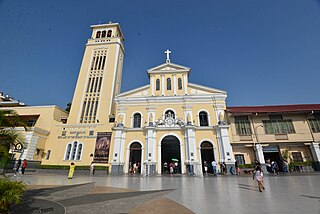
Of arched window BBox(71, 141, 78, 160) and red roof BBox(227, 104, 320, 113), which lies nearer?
red roof BBox(227, 104, 320, 113)

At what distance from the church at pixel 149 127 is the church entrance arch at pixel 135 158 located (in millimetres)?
58

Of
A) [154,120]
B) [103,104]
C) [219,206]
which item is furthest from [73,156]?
[219,206]

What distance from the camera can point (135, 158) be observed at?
2180 centimetres

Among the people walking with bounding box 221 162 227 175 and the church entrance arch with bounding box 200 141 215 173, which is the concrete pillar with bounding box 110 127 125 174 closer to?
the church entrance arch with bounding box 200 141 215 173

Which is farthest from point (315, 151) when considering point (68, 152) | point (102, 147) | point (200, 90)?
point (68, 152)

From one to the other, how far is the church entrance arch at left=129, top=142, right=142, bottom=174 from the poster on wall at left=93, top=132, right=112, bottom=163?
2.95m

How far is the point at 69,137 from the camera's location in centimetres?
2209

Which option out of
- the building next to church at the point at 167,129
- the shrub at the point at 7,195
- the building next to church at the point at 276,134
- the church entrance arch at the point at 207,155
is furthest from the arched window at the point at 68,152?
the building next to church at the point at 276,134

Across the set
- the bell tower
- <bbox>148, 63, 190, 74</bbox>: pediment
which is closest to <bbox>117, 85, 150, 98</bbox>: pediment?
<bbox>148, 63, 190, 74</bbox>: pediment

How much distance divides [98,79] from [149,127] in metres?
12.8

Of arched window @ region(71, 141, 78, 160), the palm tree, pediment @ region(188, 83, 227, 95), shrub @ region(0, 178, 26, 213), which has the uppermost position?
pediment @ region(188, 83, 227, 95)

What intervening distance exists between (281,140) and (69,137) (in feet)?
86.7

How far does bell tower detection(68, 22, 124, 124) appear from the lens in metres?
23.9

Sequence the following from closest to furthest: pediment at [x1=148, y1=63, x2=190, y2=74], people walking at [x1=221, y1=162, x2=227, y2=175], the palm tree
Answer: the palm tree, people walking at [x1=221, y1=162, x2=227, y2=175], pediment at [x1=148, y1=63, x2=190, y2=74]
